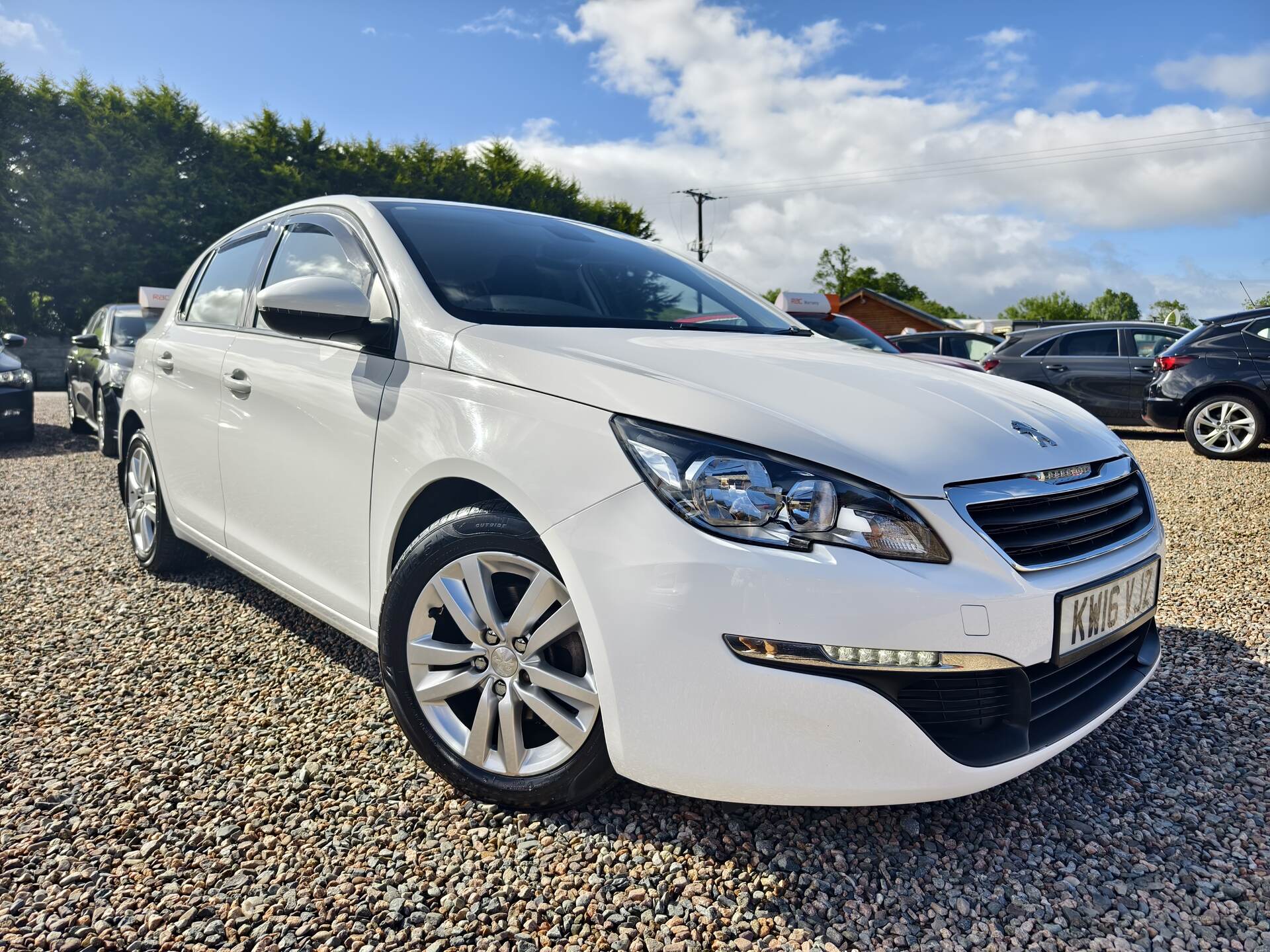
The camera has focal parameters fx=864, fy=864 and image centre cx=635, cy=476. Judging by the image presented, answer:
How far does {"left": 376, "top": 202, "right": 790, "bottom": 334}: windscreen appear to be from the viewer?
2.47 m

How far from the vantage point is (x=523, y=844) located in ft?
6.61

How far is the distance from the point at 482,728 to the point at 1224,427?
8.94m

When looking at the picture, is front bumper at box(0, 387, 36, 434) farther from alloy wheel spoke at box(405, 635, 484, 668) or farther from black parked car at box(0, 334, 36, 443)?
alloy wheel spoke at box(405, 635, 484, 668)

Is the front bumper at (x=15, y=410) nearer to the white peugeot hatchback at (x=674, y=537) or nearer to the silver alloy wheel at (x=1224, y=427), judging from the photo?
the white peugeot hatchback at (x=674, y=537)

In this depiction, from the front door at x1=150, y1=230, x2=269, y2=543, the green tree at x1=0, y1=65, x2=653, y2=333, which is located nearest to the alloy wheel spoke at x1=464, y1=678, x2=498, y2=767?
the front door at x1=150, y1=230, x2=269, y2=543

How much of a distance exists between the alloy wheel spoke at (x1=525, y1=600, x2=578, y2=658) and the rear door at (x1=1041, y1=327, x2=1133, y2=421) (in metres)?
9.81

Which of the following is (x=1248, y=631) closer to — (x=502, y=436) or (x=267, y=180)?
(x=502, y=436)

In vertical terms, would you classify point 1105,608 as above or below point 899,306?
below

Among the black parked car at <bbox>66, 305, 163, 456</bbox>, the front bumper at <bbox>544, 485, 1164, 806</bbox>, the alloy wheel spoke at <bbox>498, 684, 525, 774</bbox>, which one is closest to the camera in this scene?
the front bumper at <bbox>544, 485, 1164, 806</bbox>

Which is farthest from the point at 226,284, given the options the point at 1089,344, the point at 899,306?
the point at 899,306

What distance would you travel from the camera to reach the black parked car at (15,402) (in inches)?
360

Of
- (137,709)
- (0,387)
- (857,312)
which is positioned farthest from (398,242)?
(857,312)

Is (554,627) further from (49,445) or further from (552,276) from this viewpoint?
(49,445)

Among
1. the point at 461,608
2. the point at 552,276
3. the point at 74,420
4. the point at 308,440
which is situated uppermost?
the point at 552,276
